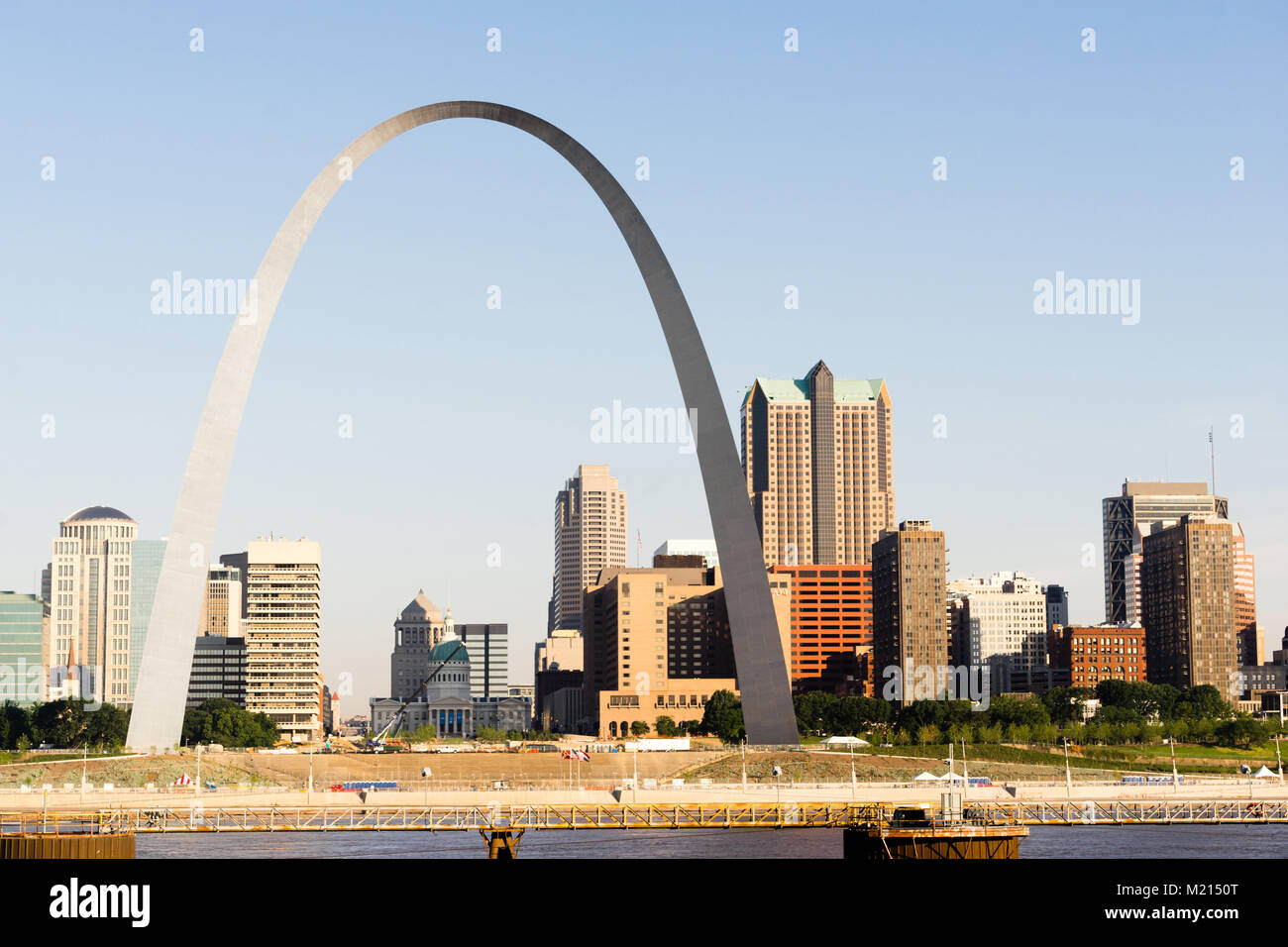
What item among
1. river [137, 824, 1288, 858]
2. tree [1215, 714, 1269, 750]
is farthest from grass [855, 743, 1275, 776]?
river [137, 824, 1288, 858]

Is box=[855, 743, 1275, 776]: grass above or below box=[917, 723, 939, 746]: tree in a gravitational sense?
below

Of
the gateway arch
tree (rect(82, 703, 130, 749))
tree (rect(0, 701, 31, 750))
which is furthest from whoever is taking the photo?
tree (rect(0, 701, 31, 750))

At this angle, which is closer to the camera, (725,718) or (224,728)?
(725,718)

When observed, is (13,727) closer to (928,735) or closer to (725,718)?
(725,718)

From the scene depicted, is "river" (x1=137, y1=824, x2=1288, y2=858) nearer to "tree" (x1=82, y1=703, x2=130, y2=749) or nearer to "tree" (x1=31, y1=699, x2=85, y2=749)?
"tree" (x1=82, y1=703, x2=130, y2=749)

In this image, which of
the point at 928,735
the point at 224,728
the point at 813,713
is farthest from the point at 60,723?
the point at 928,735

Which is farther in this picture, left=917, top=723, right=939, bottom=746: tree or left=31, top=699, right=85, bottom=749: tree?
left=31, top=699, right=85, bottom=749: tree
